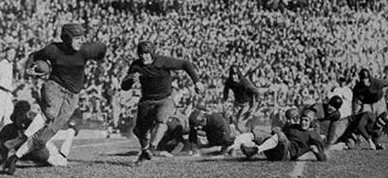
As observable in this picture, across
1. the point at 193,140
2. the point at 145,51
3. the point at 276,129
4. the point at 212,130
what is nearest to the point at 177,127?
the point at 193,140

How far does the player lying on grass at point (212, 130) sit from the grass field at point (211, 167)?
0.17 metres

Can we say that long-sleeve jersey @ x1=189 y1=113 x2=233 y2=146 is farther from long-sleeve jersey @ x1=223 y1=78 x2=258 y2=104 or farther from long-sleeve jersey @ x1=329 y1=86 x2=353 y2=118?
long-sleeve jersey @ x1=329 y1=86 x2=353 y2=118

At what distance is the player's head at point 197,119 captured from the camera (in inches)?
244

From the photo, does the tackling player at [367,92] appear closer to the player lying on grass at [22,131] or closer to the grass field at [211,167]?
the grass field at [211,167]

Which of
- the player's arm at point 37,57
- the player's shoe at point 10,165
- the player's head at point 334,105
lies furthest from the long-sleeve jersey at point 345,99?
the player's shoe at point 10,165

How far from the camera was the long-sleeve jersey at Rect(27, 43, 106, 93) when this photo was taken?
5.02 metres

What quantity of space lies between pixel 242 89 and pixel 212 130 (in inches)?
74.7

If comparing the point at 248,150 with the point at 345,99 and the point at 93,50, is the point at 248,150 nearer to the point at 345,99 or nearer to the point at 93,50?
the point at 93,50

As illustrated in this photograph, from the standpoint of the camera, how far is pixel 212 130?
6.34 meters

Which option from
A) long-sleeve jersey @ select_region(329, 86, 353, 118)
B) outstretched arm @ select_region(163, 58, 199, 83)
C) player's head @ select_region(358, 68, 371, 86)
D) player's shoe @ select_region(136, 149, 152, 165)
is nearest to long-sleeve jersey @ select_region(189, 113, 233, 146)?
outstretched arm @ select_region(163, 58, 199, 83)

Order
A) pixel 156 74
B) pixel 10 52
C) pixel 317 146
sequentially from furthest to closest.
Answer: pixel 10 52
pixel 317 146
pixel 156 74

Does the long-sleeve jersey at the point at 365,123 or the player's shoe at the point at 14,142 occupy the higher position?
the player's shoe at the point at 14,142

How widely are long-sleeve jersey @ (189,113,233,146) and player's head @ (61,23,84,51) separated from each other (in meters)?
1.59

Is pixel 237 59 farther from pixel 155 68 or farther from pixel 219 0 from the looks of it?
pixel 155 68
